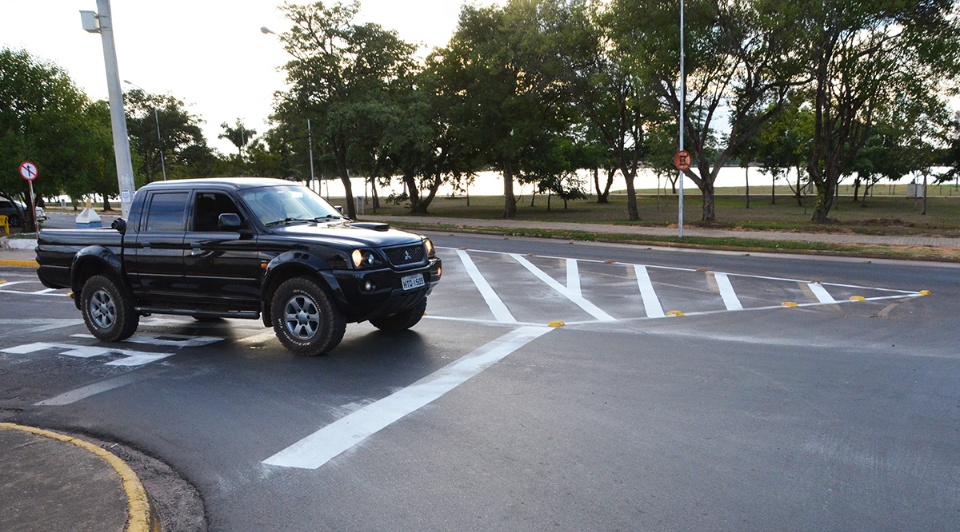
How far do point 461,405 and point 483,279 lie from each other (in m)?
8.34

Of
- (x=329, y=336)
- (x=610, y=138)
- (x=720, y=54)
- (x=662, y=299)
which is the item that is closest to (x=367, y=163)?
(x=610, y=138)

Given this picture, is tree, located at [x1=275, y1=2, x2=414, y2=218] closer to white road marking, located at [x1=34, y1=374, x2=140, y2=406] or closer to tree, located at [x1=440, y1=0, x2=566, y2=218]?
tree, located at [x1=440, y1=0, x2=566, y2=218]

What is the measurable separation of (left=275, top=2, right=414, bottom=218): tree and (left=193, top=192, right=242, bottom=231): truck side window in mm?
28991

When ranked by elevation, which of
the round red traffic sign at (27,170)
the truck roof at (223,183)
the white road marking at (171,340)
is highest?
the round red traffic sign at (27,170)

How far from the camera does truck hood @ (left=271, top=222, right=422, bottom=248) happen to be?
7.60 meters

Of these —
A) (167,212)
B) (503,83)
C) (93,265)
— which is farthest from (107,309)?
(503,83)

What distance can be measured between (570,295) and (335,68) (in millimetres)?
30288

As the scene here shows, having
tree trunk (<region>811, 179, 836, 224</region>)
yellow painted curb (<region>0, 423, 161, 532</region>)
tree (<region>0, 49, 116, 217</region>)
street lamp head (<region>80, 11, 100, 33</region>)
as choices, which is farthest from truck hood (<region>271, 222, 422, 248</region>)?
tree trunk (<region>811, 179, 836, 224</region>)

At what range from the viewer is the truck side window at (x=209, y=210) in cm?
827

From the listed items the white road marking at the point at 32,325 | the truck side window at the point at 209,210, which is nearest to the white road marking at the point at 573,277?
the truck side window at the point at 209,210

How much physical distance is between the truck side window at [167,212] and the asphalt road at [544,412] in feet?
4.95

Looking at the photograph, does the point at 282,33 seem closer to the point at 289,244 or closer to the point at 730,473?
the point at 289,244

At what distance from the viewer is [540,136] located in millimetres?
38406

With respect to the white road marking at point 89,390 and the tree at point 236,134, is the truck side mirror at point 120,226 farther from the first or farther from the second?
the tree at point 236,134
